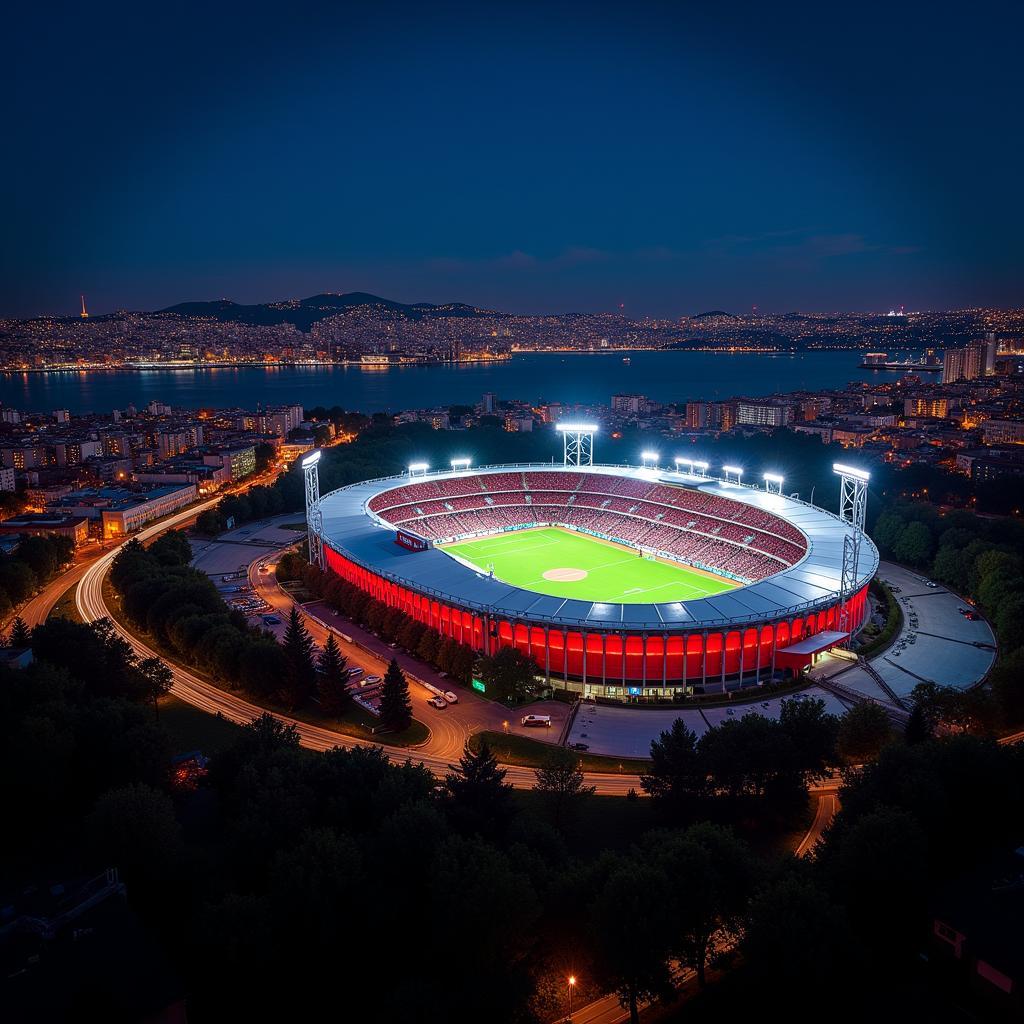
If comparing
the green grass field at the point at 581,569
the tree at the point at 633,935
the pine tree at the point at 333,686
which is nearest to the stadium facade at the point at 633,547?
the green grass field at the point at 581,569

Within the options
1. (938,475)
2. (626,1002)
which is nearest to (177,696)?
(626,1002)

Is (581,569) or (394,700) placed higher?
(394,700)

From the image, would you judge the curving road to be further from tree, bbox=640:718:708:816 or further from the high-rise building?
the high-rise building

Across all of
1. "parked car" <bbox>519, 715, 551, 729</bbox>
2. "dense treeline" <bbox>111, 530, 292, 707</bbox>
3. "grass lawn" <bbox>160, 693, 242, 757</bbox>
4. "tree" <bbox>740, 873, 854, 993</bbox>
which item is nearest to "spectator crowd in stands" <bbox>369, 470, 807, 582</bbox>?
"dense treeline" <bbox>111, 530, 292, 707</bbox>

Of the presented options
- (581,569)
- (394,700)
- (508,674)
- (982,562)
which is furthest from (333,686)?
(982,562)

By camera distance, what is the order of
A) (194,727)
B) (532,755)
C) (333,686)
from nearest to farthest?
1. (532,755)
2. (194,727)
3. (333,686)

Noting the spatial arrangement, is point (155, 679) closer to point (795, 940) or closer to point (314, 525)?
point (314, 525)
